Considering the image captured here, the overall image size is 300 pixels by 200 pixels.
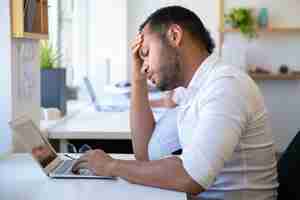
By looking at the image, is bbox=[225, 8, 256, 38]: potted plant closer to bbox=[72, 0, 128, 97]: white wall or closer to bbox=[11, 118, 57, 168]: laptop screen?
bbox=[72, 0, 128, 97]: white wall

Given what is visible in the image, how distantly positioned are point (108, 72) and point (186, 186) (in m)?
3.72

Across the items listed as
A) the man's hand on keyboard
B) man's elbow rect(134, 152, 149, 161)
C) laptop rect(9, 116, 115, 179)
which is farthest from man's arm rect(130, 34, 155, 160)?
the man's hand on keyboard

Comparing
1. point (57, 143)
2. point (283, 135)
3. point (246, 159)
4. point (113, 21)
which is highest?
point (113, 21)

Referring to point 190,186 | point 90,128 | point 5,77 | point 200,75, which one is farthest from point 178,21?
point 90,128

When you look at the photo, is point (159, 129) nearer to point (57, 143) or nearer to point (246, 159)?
point (246, 159)

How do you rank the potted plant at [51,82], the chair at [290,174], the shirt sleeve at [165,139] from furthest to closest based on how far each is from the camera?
the potted plant at [51,82] < the shirt sleeve at [165,139] < the chair at [290,174]

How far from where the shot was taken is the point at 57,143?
2.58 m

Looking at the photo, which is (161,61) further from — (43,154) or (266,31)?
(266,31)

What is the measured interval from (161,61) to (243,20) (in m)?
3.48

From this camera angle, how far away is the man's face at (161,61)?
1541 mm

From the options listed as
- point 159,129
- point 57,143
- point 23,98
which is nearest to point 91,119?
point 57,143

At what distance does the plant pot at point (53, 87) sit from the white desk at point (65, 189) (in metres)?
1.19

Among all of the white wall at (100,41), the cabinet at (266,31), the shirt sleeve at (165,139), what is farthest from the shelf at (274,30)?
the shirt sleeve at (165,139)

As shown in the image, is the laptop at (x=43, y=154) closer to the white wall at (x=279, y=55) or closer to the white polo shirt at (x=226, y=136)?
the white polo shirt at (x=226, y=136)
